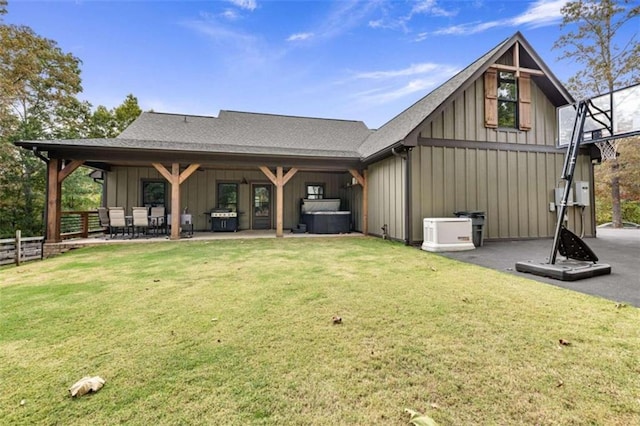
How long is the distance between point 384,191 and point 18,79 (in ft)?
55.4

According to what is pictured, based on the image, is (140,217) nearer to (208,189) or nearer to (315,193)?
(208,189)

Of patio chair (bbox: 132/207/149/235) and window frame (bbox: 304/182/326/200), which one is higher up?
window frame (bbox: 304/182/326/200)

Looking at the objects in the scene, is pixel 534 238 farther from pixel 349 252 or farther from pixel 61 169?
pixel 61 169

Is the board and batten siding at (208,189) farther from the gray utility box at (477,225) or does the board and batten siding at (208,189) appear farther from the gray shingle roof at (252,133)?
the gray utility box at (477,225)

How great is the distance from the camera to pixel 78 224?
9930 millimetres

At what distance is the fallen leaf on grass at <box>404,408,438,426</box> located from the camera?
1285mm

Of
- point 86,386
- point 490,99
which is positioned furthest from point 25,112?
point 490,99

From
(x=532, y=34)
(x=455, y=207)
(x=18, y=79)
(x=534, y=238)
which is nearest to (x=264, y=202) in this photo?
(x=455, y=207)

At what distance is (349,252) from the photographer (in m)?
6.43

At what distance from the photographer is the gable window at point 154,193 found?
11.2m

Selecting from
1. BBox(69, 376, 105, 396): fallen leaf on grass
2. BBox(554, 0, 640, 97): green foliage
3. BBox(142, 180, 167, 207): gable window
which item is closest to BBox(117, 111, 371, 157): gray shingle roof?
BBox(142, 180, 167, 207): gable window

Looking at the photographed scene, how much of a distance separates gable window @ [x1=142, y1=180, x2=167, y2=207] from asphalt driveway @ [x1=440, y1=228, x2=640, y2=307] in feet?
34.9

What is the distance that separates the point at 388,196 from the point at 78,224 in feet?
35.4

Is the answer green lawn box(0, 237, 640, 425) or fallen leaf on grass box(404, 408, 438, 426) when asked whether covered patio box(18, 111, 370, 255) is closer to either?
green lawn box(0, 237, 640, 425)
